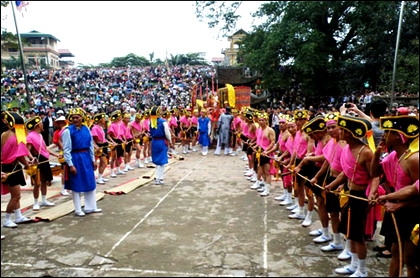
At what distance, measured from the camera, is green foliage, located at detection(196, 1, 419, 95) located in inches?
775

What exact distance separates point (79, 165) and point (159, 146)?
2901 millimetres

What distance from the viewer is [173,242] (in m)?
5.21

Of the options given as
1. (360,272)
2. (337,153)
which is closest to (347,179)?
(337,153)

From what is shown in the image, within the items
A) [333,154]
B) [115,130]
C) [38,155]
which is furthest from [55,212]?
[333,154]

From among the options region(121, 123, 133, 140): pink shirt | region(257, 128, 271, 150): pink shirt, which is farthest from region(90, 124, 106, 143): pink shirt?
region(257, 128, 271, 150): pink shirt

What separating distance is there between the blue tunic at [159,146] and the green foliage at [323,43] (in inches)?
537

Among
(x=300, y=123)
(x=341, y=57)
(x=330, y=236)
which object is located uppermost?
(x=341, y=57)

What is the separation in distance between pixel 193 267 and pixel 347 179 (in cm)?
225

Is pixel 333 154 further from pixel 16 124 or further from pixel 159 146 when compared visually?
pixel 159 146

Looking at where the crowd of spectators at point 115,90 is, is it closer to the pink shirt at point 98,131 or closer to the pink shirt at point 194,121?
the pink shirt at point 194,121

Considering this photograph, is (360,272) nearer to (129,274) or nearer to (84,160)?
(129,274)

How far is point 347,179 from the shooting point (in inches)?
177

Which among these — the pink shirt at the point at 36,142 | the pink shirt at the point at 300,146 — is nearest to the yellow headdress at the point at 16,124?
the pink shirt at the point at 36,142

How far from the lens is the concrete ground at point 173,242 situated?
4.32 m
